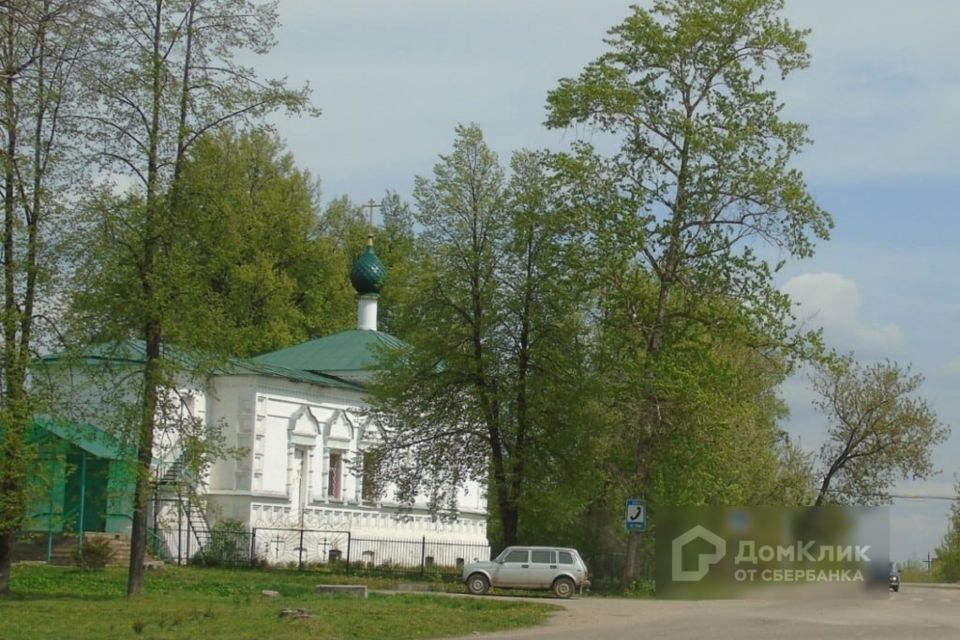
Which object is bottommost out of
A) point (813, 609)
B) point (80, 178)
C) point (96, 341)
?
point (813, 609)

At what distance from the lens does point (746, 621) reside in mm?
27344

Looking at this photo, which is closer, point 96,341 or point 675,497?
point 96,341

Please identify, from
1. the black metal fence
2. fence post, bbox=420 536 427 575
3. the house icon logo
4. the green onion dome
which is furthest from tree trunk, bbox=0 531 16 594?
the green onion dome

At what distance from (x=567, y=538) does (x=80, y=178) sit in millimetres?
26245

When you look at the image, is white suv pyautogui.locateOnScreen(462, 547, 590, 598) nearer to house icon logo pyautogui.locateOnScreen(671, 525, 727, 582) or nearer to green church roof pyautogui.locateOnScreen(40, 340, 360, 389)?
house icon logo pyautogui.locateOnScreen(671, 525, 727, 582)

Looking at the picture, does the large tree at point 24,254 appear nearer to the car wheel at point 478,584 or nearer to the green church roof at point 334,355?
the car wheel at point 478,584

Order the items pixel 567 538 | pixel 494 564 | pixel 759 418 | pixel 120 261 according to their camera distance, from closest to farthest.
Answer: pixel 120 261 → pixel 494 564 → pixel 567 538 → pixel 759 418

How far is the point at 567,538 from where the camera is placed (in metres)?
49.7

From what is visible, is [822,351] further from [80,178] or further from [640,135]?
[80,178]

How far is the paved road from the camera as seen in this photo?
2438 cm

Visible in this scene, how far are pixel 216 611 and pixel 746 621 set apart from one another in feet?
33.2

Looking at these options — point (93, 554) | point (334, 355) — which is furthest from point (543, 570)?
point (334, 355)

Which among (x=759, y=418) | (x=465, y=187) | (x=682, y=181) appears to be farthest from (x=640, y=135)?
(x=759, y=418)

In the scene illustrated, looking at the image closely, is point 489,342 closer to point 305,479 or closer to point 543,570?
point 543,570
